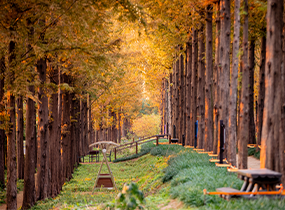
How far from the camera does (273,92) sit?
7.23m

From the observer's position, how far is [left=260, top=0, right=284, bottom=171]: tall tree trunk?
7199 millimetres

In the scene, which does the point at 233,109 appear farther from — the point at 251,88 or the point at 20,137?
the point at 20,137

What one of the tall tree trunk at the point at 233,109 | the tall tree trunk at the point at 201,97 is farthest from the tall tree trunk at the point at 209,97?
the tall tree trunk at the point at 233,109

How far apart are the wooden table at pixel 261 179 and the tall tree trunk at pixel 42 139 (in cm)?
854

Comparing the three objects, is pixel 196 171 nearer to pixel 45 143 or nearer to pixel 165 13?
pixel 45 143

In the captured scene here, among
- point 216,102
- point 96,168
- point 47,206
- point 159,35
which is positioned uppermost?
point 159,35

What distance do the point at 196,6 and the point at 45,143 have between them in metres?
10.3

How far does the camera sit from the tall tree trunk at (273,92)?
7199mm

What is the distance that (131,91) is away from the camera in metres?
35.9

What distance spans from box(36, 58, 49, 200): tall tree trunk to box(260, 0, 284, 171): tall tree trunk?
27.9 ft

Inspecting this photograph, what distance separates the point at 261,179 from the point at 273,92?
217 centimetres

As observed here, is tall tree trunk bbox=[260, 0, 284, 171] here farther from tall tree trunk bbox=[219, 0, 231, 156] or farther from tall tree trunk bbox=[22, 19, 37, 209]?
tall tree trunk bbox=[22, 19, 37, 209]

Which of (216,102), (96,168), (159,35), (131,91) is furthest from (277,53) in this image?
(131,91)

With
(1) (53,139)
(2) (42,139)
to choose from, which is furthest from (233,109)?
(1) (53,139)
